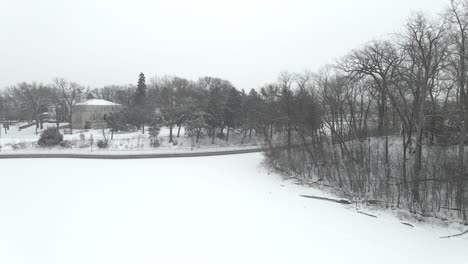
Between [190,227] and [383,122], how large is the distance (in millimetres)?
24349

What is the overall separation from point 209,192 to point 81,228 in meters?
8.13

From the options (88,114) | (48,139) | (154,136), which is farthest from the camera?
(88,114)

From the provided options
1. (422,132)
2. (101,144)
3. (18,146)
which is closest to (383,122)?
(422,132)

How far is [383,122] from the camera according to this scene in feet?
99.2

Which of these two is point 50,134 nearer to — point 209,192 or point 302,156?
point 209,192

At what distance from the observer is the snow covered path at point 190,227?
10.7 metres

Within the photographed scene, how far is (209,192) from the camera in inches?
768

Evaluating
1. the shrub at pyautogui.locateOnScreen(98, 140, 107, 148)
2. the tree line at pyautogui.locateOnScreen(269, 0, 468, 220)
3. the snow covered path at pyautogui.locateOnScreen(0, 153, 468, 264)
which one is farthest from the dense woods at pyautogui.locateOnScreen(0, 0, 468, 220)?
the shrub at pyautogui.locateOnScreen(98, 140, 107, 148)

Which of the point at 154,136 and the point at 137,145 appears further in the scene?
the point at 154,136

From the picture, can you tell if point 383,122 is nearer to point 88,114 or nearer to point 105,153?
point 105,153

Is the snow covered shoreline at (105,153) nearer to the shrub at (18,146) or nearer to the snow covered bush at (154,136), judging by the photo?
the shrub at (18,146)

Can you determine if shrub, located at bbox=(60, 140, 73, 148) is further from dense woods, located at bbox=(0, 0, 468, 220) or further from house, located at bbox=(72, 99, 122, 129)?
house, located at bbox=(72, 99, 122, 129)

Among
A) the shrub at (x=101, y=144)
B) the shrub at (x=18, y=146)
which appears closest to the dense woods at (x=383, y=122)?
the shrub at (x=101, y=144)

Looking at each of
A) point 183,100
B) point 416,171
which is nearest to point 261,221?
point 416,171
